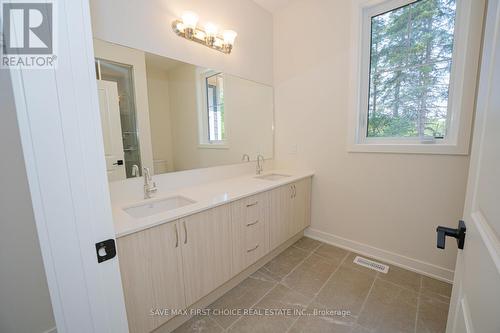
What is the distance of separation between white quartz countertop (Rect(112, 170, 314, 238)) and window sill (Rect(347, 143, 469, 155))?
626 mm

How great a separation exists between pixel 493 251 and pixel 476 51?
1.90 metres

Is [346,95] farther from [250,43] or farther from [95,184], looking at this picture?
[95,184]

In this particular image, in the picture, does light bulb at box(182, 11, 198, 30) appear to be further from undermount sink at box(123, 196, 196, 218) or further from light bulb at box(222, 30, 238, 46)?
undermount sink at box(123, 196, 196, 218)

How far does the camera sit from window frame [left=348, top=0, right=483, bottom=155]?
1.55 m

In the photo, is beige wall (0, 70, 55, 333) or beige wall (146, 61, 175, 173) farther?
beige wall (146, 61, 175, 173)

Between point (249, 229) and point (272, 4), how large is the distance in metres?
2.63

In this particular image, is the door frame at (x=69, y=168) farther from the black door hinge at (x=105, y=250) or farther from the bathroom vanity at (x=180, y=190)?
the bathroom vanity at (x=180, y=190)

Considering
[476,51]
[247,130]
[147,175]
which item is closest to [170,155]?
[147,175]

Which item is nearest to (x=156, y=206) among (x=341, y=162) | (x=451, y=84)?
(x=341, y=162)

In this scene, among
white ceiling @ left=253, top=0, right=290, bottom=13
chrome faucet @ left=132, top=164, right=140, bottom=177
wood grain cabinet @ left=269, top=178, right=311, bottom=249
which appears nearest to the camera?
chrome faucet @ left=132, top=164, right=140, bottom=177

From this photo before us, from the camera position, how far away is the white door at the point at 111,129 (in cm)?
144

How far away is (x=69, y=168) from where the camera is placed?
0.61 meters

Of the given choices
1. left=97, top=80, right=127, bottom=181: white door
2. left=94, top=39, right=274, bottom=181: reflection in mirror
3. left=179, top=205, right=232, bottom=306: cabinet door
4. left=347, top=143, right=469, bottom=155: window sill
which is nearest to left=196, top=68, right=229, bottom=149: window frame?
left=94, top=39, right=274, bottom=181: reflection in mirror

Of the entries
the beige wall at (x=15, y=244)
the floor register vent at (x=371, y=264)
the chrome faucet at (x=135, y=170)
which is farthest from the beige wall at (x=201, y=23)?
the floor register vent at (x=371, y=264)
